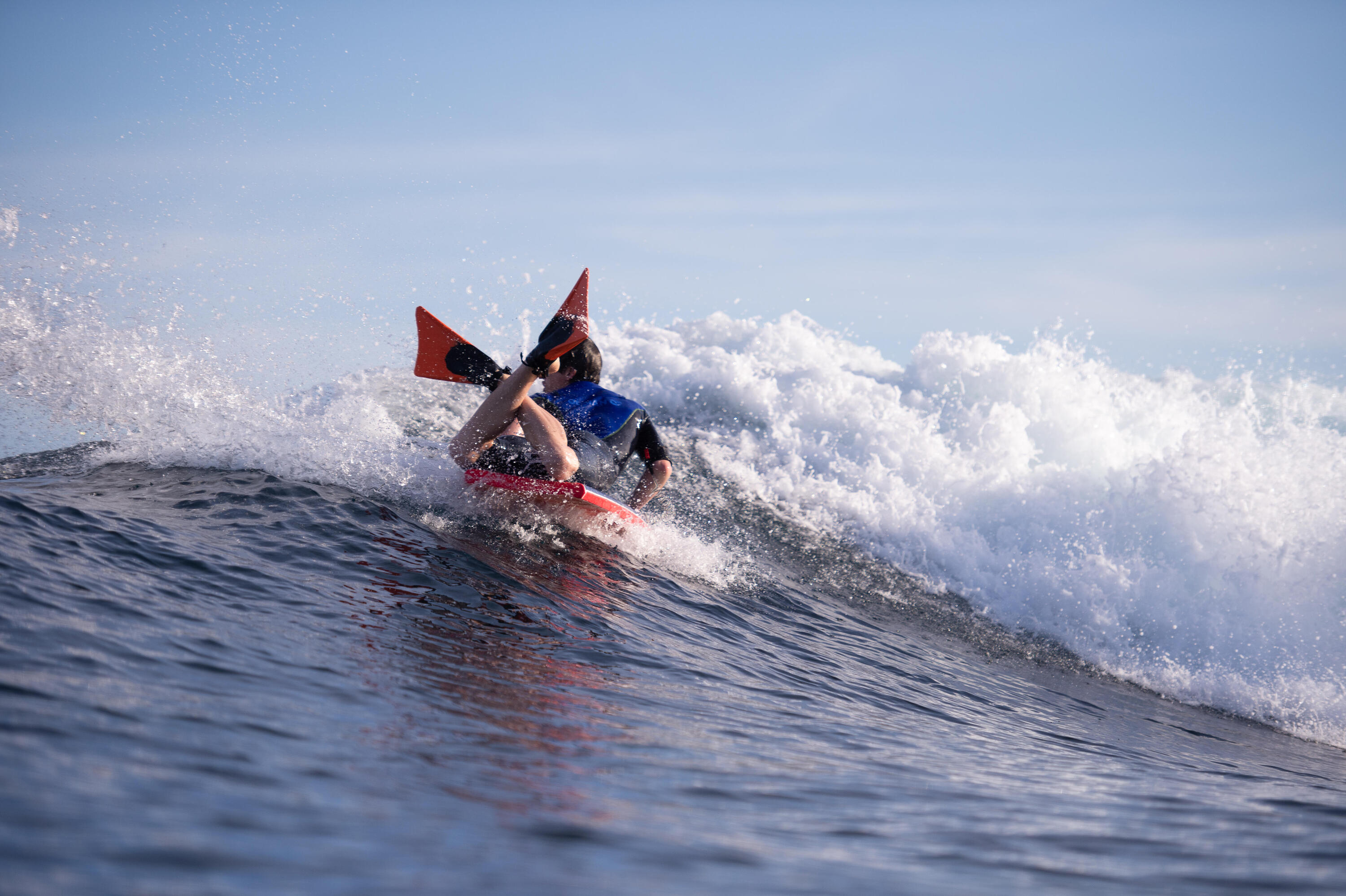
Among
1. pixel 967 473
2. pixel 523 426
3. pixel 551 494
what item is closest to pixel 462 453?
pixel 523 426

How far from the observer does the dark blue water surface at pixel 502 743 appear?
1896 mm

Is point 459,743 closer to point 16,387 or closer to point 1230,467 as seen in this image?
point 16,387

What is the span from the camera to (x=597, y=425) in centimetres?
668

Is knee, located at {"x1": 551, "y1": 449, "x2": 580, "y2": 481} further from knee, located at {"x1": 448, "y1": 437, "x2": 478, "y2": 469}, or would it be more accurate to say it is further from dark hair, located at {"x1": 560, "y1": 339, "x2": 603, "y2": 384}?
dark hair, located at {"x1": 560, "y1": 339, "x2": 603, "y2": 384}

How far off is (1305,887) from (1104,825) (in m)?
0.58

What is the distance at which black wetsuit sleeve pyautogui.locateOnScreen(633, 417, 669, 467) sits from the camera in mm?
7105

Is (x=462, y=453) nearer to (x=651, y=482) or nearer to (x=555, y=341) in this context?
(x=555, y=341)

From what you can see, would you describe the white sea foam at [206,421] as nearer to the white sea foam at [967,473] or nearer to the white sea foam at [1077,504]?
the white sea foam at [967,473]

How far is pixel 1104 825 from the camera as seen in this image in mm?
2801

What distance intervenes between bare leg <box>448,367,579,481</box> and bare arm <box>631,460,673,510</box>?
1.09 meters

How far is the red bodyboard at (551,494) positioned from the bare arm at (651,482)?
2.63 ft

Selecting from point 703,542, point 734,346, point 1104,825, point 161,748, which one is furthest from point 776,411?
point 161,748

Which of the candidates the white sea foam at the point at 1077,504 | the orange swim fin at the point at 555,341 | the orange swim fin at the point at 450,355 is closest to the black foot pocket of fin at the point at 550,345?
the orange swim fin at the point at 555,341

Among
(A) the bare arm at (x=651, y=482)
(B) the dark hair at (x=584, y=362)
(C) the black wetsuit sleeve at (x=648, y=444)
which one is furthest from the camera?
(A) the bare arm at (x=651, y=482)
